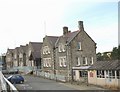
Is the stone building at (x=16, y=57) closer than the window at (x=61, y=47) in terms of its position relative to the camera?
No

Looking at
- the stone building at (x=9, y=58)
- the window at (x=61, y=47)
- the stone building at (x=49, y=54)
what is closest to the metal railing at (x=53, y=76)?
the stone building at (x=49, y=54)

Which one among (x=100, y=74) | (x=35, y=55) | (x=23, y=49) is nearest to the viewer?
(x=100, y=74)

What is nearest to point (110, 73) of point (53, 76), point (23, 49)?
point (53, 76)

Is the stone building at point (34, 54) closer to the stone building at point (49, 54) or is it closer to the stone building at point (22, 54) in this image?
the stone building at point (22, 54)

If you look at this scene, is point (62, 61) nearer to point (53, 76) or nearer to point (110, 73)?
point (53, 76)

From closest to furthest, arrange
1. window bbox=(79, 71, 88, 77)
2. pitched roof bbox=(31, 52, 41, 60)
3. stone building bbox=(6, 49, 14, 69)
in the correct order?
window bbox=(79, 71, 88, 77)
pitched roof bbox=(31, 52, 41, 60)
stone building bbox=(6, 49, 14, 69)

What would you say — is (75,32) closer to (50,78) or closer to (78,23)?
(78,23)

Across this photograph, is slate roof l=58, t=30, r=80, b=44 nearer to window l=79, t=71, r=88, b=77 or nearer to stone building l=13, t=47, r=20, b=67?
window l=79, t=71, r=88, b=77

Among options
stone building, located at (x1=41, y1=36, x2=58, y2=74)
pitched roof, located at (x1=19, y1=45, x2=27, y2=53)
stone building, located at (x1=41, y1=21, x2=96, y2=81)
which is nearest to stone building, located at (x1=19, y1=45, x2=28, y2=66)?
pitched roof, located at (x1=19, y1=45, x2=27, y2=53)

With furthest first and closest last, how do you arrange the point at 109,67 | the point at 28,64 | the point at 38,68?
the point at 28,64, the point at 38,68, the point at 109,67

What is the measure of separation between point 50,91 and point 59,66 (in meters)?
25.2

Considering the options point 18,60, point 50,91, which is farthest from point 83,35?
point 18,60

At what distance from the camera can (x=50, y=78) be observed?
60.2 meters

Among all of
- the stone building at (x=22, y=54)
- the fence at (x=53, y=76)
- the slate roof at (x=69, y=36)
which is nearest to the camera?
the fence at (x=53, y=76)
